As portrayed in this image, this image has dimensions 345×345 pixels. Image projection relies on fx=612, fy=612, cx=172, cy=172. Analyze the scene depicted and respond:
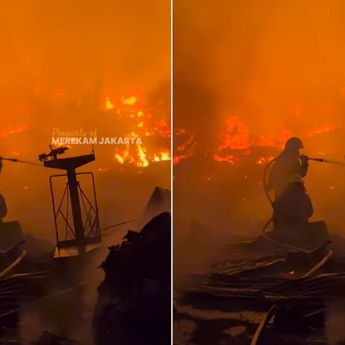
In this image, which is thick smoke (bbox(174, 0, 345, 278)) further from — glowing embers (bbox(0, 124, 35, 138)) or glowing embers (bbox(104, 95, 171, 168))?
glowing embers (bbox(0, 124, 35, 138))

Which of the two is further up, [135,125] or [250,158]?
[135,125]

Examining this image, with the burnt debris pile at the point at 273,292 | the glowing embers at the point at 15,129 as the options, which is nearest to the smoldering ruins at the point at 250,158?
the burnt debris pile at the point at 273,292

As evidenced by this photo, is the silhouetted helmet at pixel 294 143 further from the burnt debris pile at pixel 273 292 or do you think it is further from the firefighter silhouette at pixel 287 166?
the burnt debris pile at pixel 273 292

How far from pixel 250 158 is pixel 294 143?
15 cm

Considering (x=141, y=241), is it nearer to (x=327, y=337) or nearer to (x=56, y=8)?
(x=327, y=337)

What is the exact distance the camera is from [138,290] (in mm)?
2051

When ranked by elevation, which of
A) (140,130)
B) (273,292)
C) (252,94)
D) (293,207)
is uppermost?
(252,94)

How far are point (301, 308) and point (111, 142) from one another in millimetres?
842

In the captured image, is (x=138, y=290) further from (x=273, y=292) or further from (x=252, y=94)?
(x=252, y=94)

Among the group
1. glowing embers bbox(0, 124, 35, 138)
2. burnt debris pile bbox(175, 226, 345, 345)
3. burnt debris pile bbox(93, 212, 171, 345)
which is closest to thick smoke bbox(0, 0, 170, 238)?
glowing embers bbox(0, 124, 35, 138)

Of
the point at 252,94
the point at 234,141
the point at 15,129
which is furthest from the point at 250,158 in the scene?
the point at 15,129

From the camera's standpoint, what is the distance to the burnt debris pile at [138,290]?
205 cm

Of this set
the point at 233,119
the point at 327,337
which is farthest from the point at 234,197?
the point at 327,337

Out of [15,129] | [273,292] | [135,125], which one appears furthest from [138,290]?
[15,129]
